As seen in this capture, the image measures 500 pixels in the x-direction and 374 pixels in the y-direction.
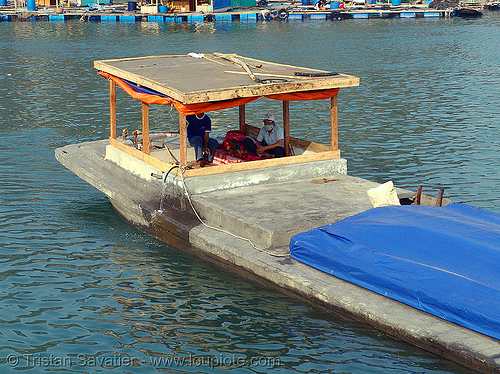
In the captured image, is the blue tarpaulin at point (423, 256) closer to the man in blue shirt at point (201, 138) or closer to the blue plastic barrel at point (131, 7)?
the man in blue shirt at point (201, 138)

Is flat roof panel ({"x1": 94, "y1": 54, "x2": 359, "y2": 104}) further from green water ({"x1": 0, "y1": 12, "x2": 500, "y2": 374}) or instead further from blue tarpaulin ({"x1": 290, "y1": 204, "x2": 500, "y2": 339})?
blue tarpaulin ({"x1": 290, "y1": 204, "x2": 500, "y2": 339})

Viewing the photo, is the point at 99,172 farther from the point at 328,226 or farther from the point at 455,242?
the point at 455,242

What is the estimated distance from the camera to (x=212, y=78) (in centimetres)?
1162

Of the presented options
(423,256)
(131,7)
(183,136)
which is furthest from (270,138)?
(131,7)

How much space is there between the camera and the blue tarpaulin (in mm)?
7277

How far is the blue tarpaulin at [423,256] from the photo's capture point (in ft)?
23.9

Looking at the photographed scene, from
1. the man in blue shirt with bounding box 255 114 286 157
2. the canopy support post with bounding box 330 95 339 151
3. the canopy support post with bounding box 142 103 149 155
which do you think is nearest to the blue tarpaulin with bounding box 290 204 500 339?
the canopy support post with bounding box 330 95 339 151

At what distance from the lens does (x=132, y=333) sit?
8719mm

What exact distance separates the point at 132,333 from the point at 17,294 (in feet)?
7.68

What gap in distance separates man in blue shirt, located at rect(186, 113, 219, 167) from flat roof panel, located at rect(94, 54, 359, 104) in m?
0.87

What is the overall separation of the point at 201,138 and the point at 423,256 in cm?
577

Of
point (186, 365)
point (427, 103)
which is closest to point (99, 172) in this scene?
point (186, 365)

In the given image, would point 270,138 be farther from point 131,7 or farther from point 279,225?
point 131,7

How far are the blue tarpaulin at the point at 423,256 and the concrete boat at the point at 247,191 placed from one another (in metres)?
0.17
